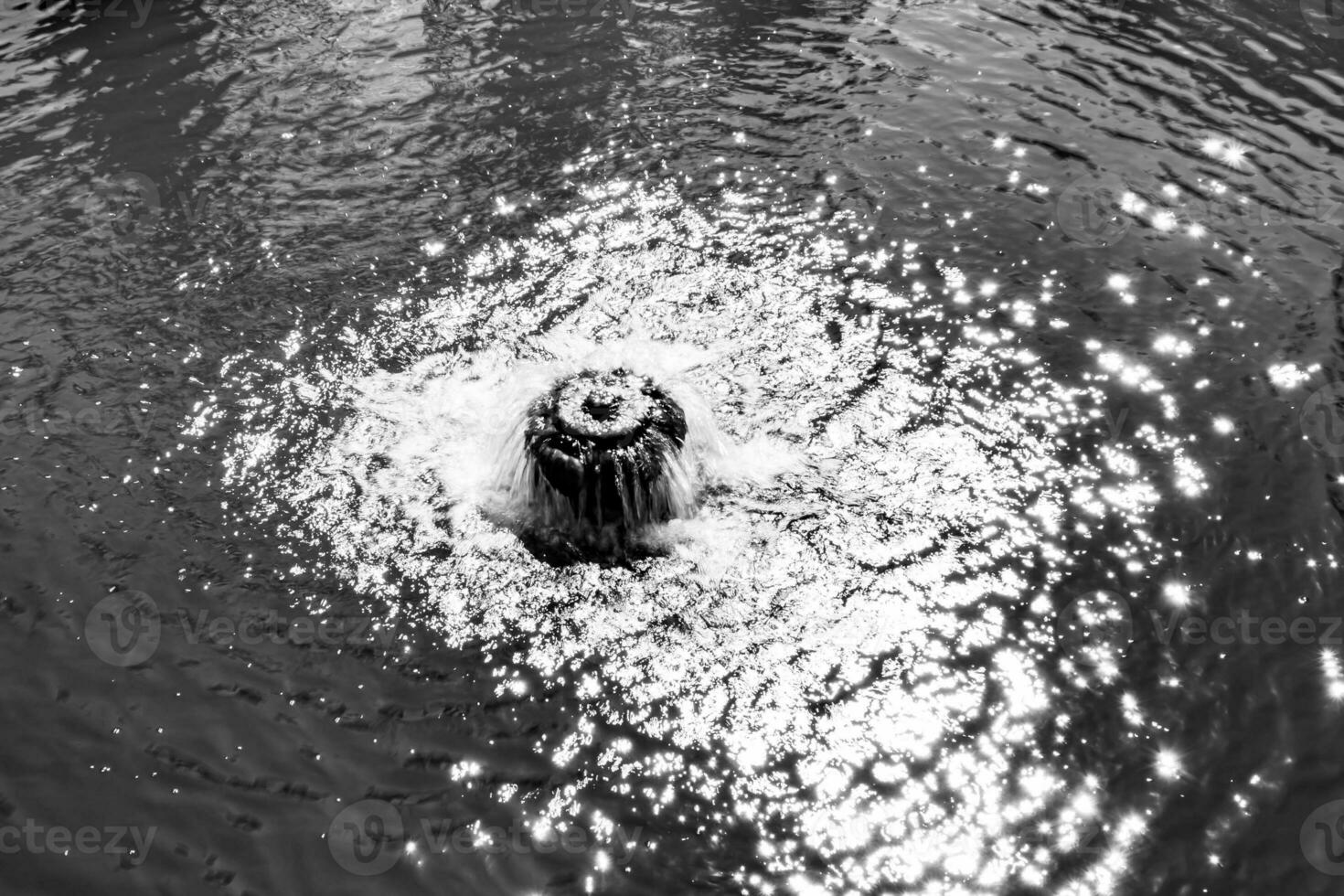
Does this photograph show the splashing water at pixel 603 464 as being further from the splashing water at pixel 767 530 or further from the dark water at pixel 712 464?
the dark water at pixel 712 464

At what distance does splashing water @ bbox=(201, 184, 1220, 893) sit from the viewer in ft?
23.3

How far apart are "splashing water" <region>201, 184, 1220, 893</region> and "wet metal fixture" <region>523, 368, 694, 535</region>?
0.09m

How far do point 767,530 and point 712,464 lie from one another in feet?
3.35

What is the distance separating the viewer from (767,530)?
30.2 ft

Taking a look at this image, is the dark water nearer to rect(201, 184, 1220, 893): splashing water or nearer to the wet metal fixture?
rect(201, 184, 1220, 893): splashing water

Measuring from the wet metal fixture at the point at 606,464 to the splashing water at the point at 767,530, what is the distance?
94 millimetres

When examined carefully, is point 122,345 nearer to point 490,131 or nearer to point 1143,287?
point 490,131

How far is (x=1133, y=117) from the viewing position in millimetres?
14797

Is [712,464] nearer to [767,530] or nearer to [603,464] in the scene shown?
[767,530]

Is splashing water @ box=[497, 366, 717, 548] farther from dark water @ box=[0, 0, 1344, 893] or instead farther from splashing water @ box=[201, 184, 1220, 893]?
dark water @ box=[0, 0, 1344, 893]

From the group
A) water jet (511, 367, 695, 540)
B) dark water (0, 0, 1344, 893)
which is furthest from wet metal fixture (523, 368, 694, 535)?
dark water (0, 0, 1344, 893)

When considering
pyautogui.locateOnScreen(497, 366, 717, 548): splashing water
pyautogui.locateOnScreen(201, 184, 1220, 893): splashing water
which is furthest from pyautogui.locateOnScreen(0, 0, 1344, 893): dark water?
pyautogui.locateOnScreen(497, 366, 717, 548): splashing water

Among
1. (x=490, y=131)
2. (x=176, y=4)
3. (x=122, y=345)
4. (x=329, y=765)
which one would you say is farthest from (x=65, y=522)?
(x=176, y=4)

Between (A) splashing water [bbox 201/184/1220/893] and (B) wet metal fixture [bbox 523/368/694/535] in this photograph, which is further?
(B) wet metal fixture [bbox 523/368/694/535]
